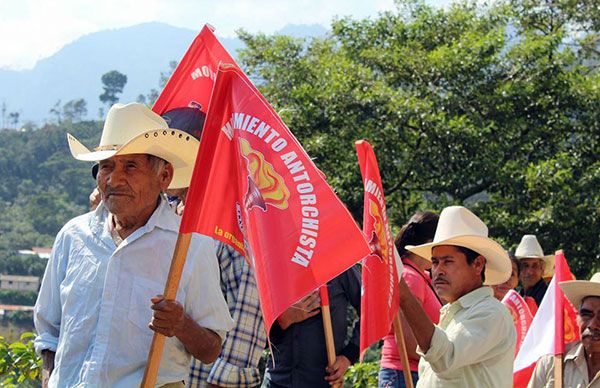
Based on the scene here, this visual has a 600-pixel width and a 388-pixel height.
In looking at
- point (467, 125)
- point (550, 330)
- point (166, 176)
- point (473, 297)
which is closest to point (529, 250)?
point (550, 330)

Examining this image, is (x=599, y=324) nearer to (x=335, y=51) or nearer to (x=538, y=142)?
(x=538, y=142)

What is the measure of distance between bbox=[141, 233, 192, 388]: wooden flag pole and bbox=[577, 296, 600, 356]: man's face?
302 cm

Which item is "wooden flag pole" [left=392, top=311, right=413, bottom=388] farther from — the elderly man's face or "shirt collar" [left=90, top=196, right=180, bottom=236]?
the elderly man's face

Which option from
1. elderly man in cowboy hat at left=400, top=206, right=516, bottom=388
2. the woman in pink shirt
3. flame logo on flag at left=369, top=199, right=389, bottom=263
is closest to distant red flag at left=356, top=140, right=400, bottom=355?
flame logo on flag at left=369, top=199, right=389, bottom=263

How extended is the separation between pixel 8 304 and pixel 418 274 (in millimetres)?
53333

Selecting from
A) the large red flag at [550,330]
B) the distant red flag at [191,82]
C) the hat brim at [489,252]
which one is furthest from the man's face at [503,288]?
the distant red flag at [191,82]

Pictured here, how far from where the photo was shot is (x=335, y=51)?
2552cm

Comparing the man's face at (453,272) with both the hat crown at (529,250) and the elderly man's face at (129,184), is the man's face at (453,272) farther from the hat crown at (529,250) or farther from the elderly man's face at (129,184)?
the hat crown at (529,250)

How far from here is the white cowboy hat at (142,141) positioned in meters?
4.43

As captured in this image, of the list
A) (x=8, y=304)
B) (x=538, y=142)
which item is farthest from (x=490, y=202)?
(x=8, y=304)

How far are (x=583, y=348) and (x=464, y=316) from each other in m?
1.38

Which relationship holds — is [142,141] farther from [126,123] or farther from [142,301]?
[142,301]

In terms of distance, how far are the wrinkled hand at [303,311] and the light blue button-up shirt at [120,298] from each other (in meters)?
1.35

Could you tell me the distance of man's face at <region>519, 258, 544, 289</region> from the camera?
1077 cm
